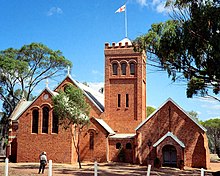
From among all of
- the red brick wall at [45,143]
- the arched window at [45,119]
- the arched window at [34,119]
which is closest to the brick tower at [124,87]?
the red brick wall at [45,143]

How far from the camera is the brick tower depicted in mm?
39344

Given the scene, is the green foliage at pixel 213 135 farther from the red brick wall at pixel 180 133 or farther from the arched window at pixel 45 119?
the arched window at pixel 45 119

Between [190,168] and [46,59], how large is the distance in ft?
87.6

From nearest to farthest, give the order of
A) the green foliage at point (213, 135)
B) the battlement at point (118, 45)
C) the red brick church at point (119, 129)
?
the red brick church at point (119, 129), the battlement at point (118, 45), the green foliage at point (213, 135)

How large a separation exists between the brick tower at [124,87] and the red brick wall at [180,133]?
13.6 ft

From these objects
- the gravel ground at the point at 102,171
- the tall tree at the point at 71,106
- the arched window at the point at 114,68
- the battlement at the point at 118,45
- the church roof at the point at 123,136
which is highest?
the battlement at the point at 118,45

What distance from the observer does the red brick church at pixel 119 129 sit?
3312 centimetres

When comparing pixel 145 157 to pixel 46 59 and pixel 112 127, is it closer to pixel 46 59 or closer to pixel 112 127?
pixel 112 127

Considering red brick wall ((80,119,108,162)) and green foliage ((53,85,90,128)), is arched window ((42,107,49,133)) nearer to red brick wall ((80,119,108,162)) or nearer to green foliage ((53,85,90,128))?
red brick wall ((80,119,108,162))

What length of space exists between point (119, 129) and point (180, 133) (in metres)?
8.26

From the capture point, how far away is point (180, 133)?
33.6 metres

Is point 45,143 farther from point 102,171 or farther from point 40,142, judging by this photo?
point 102,171

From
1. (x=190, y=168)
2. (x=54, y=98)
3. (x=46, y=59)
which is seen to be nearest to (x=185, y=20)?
(x=54, y=98)

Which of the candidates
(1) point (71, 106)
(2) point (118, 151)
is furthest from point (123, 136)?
(1) point (71, 106)
